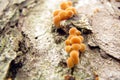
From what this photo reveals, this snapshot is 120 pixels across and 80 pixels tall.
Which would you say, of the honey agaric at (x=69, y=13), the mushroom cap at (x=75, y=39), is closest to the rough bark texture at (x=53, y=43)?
the honey agaric at (x=69, y=13)

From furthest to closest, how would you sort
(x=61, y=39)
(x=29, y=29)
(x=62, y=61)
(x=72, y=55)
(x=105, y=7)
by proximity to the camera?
(x=105, y=7), (x=29, y=29), (x=61, y=39), (x=62, y=61), (x=72, y=55)

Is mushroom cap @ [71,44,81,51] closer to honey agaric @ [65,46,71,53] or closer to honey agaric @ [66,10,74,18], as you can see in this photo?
honey agaric @ [65,46,71,53]

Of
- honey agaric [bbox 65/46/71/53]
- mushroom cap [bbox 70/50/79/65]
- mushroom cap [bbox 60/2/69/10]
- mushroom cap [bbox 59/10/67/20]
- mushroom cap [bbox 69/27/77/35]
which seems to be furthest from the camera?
mushroom cap [bbox 60/2/69/10]

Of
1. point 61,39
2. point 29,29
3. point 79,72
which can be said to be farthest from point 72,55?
point 29,29

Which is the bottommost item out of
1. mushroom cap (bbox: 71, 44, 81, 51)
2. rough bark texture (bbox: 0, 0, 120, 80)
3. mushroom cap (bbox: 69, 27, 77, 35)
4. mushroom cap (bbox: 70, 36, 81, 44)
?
rough bark texture (bbox: 0, 0, 120, 80)

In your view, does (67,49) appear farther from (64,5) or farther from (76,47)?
(64,5)

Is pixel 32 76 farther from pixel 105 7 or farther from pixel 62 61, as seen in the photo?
pixel 105 7

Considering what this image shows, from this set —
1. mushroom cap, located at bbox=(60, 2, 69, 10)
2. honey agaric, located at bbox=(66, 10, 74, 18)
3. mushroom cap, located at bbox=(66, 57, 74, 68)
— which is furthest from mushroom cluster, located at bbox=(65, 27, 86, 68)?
mushroom cap, located at bbox=(60, 2, 69, 10)
